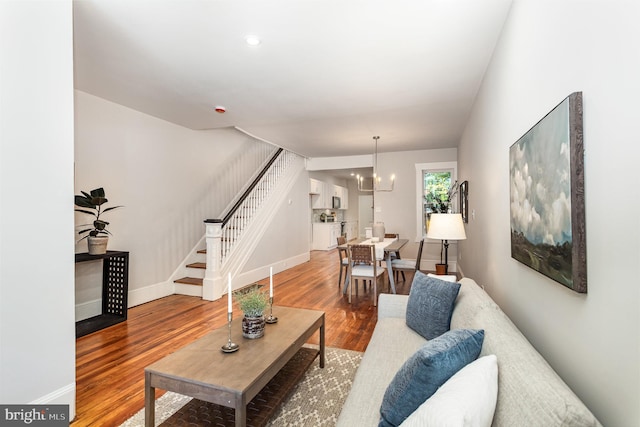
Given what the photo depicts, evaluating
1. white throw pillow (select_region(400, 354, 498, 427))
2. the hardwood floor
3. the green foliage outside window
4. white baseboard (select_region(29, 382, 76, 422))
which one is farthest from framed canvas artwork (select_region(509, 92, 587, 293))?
the green foliage outside window

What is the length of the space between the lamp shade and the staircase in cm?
301

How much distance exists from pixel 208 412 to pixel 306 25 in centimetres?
264

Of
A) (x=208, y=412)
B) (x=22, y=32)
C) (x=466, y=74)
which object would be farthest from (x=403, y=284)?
(x=22, y=32)

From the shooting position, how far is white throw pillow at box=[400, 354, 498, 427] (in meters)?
0.83

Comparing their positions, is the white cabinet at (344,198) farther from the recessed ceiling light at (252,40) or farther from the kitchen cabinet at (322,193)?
the recessed ceiling light at (252,40)

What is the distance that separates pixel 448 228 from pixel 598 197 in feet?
6.45

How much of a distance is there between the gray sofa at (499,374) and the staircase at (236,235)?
2.97m

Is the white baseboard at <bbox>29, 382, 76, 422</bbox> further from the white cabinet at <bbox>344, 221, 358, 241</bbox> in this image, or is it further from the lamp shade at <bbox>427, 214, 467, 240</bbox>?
the white cabinet at <bbox>344, 221, 358, 241</bbox>

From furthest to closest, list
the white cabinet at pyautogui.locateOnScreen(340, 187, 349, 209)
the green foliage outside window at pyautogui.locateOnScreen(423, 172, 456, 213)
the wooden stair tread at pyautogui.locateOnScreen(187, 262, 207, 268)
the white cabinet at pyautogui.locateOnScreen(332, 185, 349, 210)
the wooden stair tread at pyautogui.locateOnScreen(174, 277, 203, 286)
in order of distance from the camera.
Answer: the white cabinet at pyautogui.locateOnScreen(340, 187, 349, 209)
the white cabinet at pyautogui.locateOnScreen(332, 185, 349, 210)
the green foliage outside window at pyautogui.locateOnScreen(423, 172, 456, 213)
the wooden stair tread at pyautogui.locateOnScreen(187, 262, 207, 268)
the wooden stair tread at pyautogui.locateOnScreen(174, 277, 203, 286)

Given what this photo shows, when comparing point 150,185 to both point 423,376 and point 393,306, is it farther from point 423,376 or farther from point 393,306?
point 423,376

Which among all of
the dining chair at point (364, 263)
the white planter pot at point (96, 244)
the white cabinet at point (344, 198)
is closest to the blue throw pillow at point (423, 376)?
the dining chair at point (364, 263)

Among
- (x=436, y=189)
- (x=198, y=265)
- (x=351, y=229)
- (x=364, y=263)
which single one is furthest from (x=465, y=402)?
(x=351, y=229)

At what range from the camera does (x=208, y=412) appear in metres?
1.83

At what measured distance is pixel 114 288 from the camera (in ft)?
12.2
